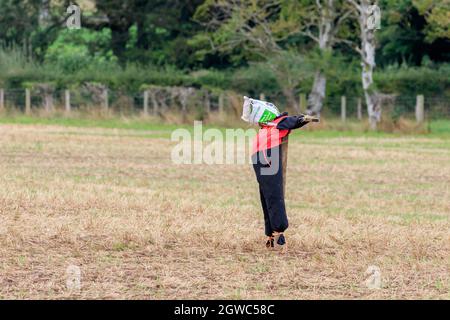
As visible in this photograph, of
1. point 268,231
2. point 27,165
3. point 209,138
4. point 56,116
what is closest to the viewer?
point 268,231

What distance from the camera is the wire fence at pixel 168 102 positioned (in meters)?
45.5

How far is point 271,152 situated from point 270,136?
210mm

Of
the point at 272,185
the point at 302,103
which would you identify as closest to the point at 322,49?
the point at 302,103

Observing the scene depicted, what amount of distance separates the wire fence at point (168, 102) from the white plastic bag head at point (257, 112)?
98.0ft

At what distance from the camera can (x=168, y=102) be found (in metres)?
48.7

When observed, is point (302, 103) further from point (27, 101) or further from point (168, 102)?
point (27, 101)

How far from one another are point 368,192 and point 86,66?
117ft

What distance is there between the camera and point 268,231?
14.5 m

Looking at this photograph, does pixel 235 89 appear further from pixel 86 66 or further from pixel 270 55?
pixel 86 66

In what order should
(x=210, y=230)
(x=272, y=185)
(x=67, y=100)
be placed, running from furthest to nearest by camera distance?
(x=67, y=100)
(x=210, y=230)
(x=272, y=185)

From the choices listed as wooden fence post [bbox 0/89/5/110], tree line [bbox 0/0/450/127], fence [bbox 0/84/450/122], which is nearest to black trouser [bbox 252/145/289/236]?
tree line [bbox 0/0/450/127]

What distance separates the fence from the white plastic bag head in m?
29.7
